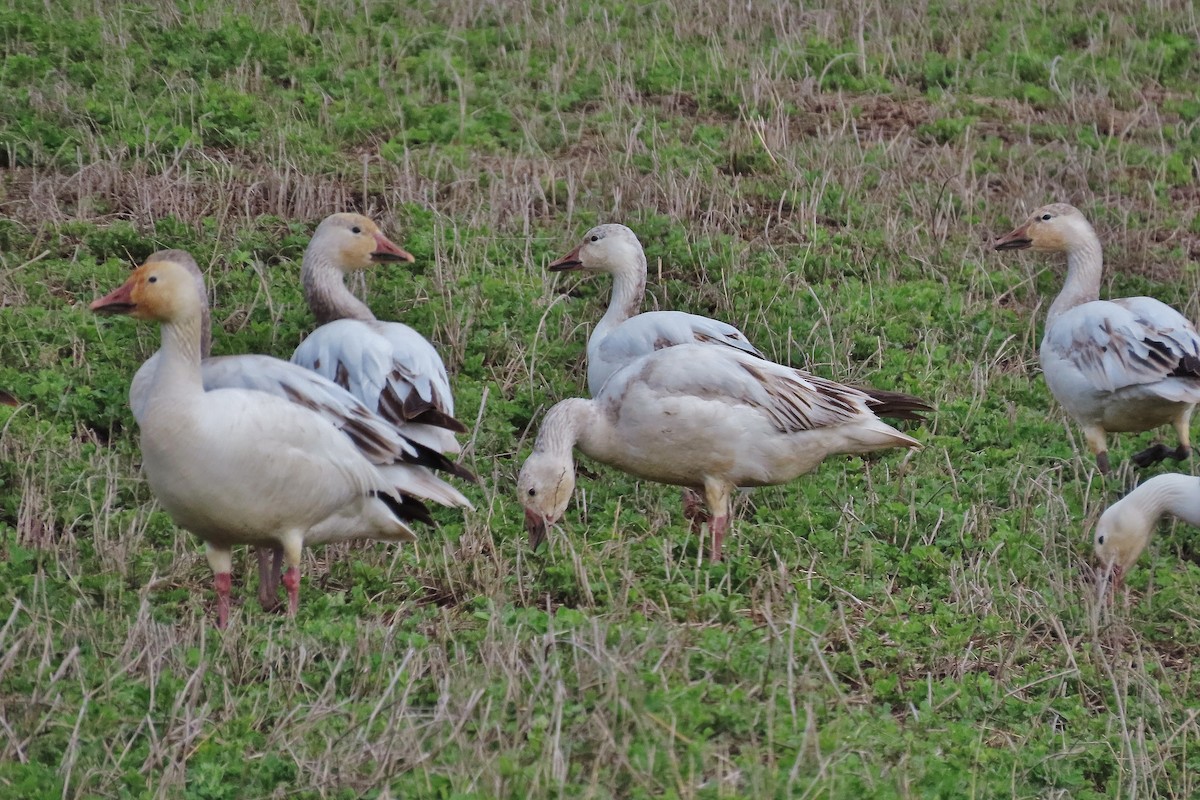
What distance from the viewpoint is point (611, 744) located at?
4230mm

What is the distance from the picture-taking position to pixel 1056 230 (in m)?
8.41

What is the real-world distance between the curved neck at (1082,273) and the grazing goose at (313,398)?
399 centimetres

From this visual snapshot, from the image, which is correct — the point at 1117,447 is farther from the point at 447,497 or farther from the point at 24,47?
the point at 24,47

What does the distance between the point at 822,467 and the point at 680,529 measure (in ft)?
3.43

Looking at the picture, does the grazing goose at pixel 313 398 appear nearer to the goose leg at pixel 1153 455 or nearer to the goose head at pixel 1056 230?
the goose leg at pixel 1153 455

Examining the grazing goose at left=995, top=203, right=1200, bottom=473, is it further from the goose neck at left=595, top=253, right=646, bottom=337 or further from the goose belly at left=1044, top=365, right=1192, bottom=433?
the goose neck at left=595, top=253, right=646, bottom=337

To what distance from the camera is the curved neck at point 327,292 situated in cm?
727

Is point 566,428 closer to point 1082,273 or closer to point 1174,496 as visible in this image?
point 1174,496

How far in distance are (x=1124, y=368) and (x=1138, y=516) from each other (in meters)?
1.04

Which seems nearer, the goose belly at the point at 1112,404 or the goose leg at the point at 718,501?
the goose leg at the point at 718,501

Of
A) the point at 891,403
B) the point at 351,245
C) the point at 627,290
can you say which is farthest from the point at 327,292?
the point at 891,403

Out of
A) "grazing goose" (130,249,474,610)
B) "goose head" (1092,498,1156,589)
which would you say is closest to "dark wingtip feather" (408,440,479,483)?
"grazing goose" (130,249,474,610)

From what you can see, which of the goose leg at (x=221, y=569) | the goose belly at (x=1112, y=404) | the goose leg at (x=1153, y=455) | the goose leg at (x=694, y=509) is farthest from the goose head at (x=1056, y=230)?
the goose leg at (x=221, y=569)

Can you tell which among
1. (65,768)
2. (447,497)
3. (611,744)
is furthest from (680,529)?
(65,768)
